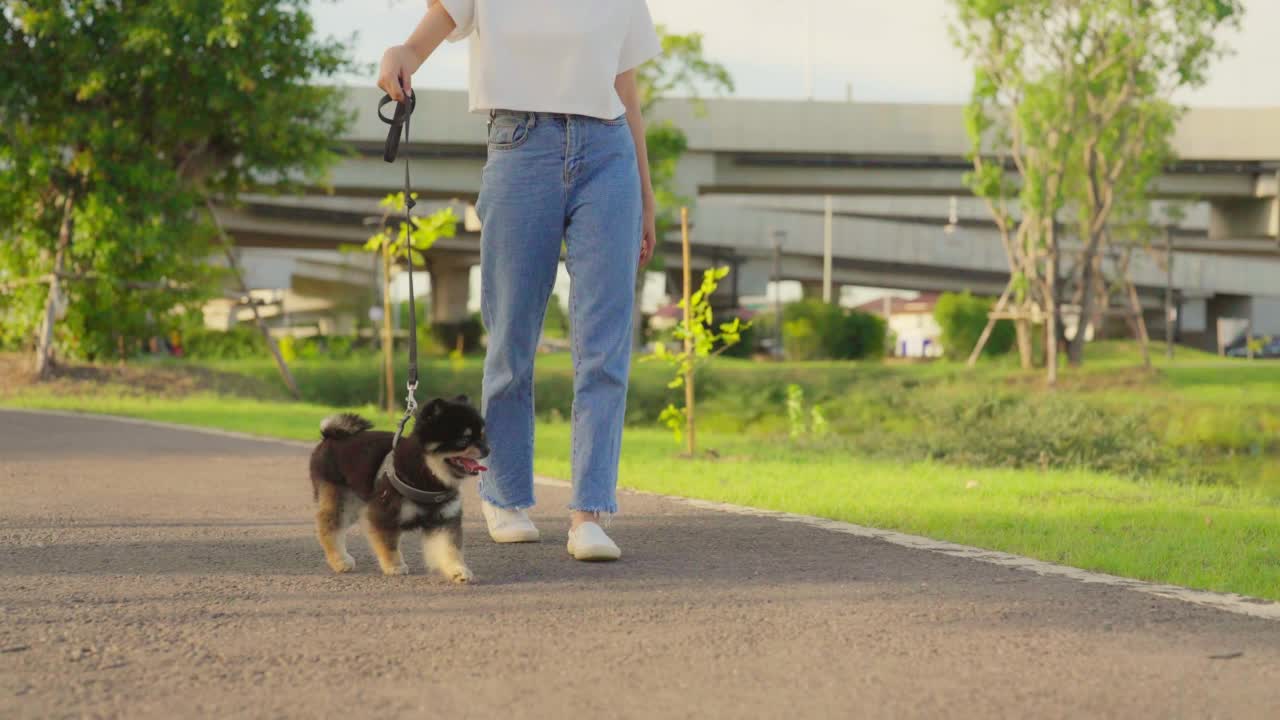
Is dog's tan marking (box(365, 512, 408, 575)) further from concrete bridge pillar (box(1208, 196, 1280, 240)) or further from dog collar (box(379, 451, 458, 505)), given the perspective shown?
concrete bridge pillar (box(1208, 196, 1280, 240))

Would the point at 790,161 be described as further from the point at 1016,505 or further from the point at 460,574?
the point at 460,574

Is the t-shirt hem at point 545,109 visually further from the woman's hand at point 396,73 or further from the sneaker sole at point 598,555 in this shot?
the sneaker sole at point 598,555

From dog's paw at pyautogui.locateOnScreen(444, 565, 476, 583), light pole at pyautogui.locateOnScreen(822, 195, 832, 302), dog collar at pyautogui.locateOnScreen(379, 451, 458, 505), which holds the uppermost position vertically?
light pole at pyautogui.locateOnScreen(822, 195, 832, 302)

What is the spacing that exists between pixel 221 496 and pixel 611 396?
3.13 m

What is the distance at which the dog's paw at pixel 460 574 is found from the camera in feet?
15.3

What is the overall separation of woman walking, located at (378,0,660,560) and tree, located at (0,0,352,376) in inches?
640

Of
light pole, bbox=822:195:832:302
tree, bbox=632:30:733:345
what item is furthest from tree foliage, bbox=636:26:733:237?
light pole, bbox=822:195:832:302

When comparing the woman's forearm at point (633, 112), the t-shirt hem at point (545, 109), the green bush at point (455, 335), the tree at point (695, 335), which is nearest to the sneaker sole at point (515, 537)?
the woman's forearm at point (633, 112)

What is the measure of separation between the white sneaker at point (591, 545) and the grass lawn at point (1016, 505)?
1658 mm

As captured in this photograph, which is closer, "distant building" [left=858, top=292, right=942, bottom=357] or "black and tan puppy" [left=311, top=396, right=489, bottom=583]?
"black and tan puppy" [left=311, top=396, right=489, bottom=583]

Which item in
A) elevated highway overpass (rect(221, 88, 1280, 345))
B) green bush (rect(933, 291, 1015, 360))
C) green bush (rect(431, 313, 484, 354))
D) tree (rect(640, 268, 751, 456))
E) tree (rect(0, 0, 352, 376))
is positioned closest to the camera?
tree (rect(640, 268, 751, 456))

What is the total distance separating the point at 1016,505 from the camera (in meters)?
7.82

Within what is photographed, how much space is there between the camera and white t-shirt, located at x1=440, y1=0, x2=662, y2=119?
17.6ft

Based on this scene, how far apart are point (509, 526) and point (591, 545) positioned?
646 mm
